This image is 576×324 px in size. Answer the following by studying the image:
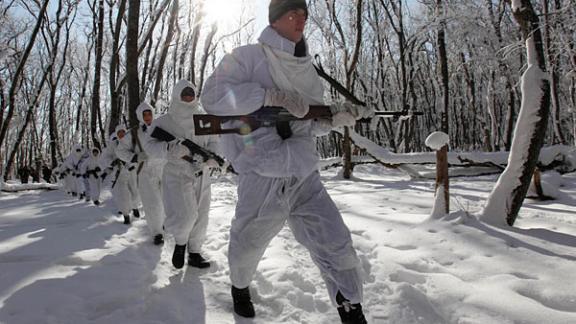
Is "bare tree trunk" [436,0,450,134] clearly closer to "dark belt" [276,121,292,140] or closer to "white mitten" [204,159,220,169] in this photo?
"white mitten" [204,159,220,169]

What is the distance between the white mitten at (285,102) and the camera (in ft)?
7.07

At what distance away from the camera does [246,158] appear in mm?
2318

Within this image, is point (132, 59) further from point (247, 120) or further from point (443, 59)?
point (443, 59)

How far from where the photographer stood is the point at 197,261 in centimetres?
372

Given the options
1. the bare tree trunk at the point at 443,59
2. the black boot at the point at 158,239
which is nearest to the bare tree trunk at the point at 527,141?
the black boot at the point at 158,239

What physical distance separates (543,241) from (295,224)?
249 centimetres

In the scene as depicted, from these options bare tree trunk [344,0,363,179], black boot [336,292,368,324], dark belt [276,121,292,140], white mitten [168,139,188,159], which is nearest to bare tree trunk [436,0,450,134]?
bare tree trunk [344,0,363,179]

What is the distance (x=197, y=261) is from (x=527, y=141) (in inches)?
142

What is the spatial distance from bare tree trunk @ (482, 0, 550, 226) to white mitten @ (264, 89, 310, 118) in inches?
115

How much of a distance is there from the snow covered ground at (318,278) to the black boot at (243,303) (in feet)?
0.18

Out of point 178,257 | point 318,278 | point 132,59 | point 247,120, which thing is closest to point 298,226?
point 247,120

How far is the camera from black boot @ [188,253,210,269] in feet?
12.1

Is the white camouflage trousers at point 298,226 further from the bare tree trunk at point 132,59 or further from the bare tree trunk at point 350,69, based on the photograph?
the bare tree trunk at point 350,69

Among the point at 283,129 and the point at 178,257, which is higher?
the point at 283,129
